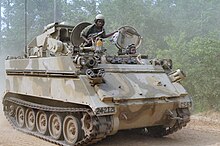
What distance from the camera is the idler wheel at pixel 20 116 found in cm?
1109

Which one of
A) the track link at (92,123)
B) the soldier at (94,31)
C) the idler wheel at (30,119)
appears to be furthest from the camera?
the idler wheel at (30,119)

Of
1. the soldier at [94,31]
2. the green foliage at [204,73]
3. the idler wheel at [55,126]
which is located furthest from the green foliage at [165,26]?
the idler wheel at [55,126]

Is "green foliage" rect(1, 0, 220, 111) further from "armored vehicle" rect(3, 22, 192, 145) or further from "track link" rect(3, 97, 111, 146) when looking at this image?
"track link" rect(3, 97, 111, 146)

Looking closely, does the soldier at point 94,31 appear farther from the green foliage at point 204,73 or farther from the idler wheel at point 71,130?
the green foliage at point 204,73

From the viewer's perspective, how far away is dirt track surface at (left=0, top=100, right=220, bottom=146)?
9141 millimetres

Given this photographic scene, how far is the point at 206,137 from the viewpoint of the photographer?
33.2 ft

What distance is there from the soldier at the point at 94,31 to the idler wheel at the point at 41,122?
6.86 ft

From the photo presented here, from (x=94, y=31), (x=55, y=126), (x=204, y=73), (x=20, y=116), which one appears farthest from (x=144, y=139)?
(x=204, y=73)

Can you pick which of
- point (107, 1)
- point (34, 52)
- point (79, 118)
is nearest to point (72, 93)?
point (79, 118)

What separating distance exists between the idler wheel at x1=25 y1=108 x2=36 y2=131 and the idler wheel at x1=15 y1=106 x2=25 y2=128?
225mm

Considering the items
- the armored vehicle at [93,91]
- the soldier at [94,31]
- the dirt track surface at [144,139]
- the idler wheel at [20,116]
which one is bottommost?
the dirt track surface at [144,139]

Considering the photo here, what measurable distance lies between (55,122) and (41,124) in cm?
79

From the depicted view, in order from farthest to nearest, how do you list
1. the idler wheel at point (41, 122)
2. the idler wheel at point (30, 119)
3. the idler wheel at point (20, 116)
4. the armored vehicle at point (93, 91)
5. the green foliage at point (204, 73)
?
1. the green foliage at point (204, 73)
2. the idler wheel at point (20, 116)
3. the idler wheel at point (30, 119)
4. the idler wheel at point (41, 122)
5. the armored vehicle at point (93, 91)

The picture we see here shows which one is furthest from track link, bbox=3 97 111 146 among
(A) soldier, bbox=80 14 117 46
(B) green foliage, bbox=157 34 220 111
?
(B) green foliage, bbox=157 34 220 111
